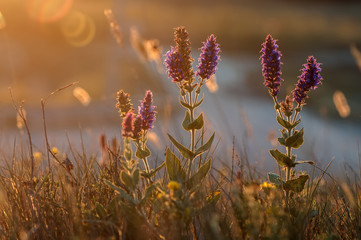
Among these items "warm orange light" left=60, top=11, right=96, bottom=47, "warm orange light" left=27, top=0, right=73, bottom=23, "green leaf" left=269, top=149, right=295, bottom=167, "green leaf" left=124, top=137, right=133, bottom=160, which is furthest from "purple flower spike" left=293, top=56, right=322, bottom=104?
"warm orange light" left=27, top=0, right=73, bottom=23

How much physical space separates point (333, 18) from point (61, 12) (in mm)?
20034

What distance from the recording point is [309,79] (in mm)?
2234

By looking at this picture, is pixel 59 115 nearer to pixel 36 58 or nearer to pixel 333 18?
pixel 36 58

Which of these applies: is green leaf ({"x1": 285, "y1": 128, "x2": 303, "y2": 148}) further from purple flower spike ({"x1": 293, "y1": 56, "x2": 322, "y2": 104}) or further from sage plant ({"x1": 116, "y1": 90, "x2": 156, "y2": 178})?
sage plant ({"x1": 116, "y1": 90, "x2": 156, "y2": 178})

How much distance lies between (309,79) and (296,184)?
1.63 feet

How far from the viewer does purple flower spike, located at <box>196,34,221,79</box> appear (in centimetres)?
211

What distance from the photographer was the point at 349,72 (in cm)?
1692

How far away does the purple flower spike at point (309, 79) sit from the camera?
2.22m

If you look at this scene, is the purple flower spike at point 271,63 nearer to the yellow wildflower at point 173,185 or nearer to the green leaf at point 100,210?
the yellow wildflower at point 173,185

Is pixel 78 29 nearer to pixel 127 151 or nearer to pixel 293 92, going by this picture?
pixel 293 92

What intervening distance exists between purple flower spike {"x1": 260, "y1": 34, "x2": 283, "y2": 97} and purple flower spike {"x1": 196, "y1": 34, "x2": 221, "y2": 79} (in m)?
0.24

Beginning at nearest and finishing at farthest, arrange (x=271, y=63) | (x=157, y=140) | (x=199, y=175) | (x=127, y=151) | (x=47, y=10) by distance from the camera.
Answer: (x=127, y=151)
(x=199, y=175)
(x=271, y=63)
(x=157, y=140)
(x=47, y=10)

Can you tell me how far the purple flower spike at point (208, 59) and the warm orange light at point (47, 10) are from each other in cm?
2151

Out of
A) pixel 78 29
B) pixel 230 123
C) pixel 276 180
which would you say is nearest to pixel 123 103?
pixel 276 180
